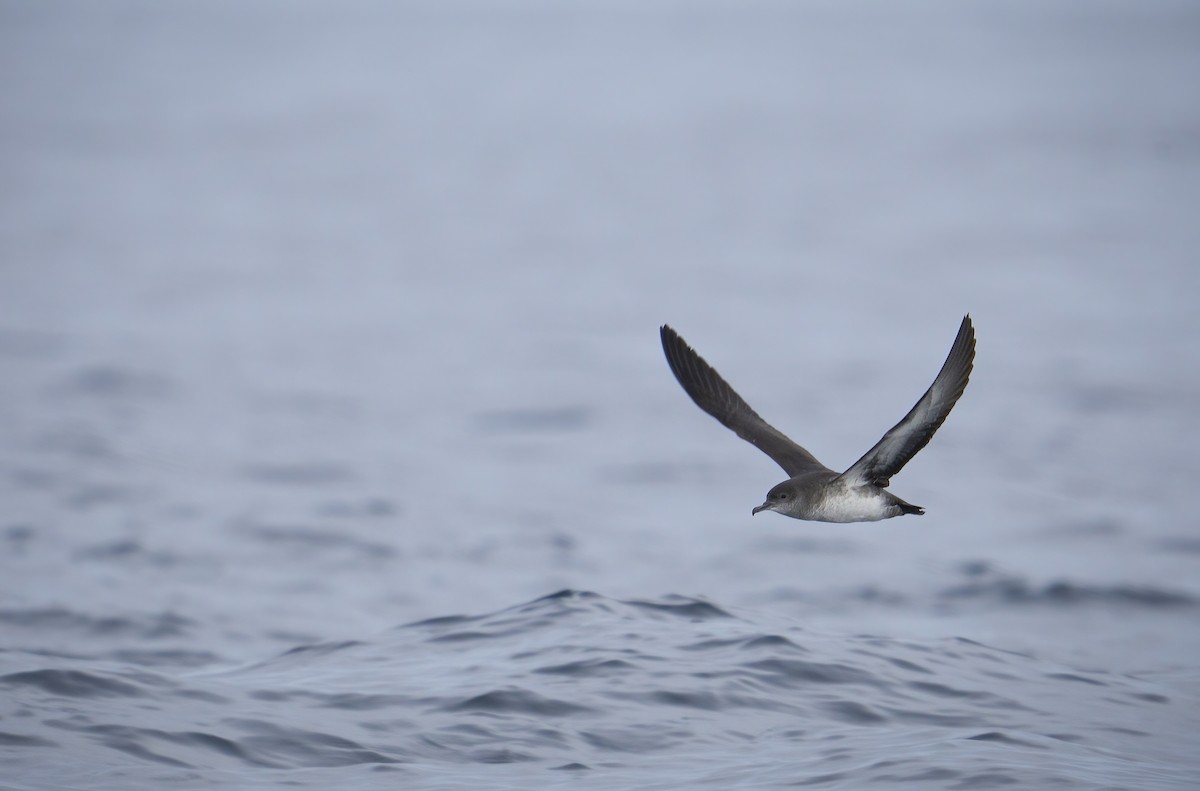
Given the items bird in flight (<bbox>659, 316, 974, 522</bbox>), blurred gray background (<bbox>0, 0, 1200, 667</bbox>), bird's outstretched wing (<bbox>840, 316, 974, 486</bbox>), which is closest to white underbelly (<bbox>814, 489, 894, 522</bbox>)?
bird in flight (<bbox>659, 316, 974, 522</bbox>)

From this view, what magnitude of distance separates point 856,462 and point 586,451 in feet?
38.4

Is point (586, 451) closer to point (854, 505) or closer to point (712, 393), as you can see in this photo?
point (712, 393)

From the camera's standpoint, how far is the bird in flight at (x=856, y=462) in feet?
20.2

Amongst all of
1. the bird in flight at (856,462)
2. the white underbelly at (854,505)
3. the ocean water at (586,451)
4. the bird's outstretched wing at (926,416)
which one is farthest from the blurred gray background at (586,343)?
the bird's outstretched wing at (926,416)

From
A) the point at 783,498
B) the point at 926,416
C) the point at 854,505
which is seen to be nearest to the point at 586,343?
the point at 783,498

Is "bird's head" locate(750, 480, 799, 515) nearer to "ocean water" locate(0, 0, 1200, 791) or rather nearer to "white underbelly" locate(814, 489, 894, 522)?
"white underbelly" locate(814, 489, 894, 522)

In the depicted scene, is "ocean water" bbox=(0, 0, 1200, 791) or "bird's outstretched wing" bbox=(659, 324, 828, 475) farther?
"ocean water" bbox=(0, 0, 1200, 791)

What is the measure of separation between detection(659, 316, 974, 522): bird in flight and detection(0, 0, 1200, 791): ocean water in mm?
1273

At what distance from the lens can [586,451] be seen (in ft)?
59.4

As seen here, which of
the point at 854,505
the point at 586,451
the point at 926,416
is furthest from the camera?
the point at 586,451

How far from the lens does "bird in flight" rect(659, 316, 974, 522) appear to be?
6.14 meters

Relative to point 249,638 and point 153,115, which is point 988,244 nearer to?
point 249,638

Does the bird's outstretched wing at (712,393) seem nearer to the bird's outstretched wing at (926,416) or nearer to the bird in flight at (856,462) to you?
the bird in flight at (856,462)

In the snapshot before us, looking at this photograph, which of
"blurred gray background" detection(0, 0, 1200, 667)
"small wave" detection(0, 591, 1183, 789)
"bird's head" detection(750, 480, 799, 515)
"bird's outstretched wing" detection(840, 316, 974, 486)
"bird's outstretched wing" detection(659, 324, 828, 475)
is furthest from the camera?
"blurred gray background" detection(0, 0, 1200, 667)
